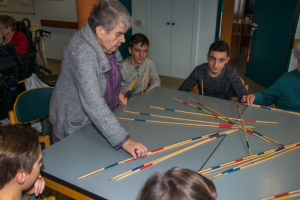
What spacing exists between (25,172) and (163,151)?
2.31 ft

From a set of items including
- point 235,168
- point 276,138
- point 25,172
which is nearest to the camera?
point 25,172

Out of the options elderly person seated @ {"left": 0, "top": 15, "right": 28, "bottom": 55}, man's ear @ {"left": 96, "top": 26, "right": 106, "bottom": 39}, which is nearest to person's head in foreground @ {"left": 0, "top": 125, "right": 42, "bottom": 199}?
man's ear @ {"left": 96, "top": 26, "right": 106, "bottom": 39}

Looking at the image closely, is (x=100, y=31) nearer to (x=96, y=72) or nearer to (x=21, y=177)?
(x=96, y=72)

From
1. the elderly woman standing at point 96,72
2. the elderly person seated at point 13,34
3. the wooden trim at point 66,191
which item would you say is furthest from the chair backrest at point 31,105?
the elderly person seated at point 13,34

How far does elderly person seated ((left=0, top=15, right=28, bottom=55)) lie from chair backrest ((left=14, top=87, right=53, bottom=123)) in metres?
2.92

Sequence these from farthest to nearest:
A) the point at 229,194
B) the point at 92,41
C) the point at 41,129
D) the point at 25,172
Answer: the point at 41,129
the point at 92,41
the point at 229,194
the point at 25,172

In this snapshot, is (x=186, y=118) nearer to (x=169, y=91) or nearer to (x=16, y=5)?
(x=169, y=91)

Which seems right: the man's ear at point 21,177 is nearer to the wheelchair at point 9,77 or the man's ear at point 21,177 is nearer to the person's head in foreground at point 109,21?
the person's head in foreground at point 109,21

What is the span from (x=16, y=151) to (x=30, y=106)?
3.70 ft

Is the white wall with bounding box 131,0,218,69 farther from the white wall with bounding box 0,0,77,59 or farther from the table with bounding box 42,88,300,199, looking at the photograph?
the table with bounding box 42,88,300,199

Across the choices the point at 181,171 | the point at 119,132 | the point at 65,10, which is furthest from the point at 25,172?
the point at 65,10

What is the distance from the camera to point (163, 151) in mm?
1379

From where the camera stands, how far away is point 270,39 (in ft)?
15.9


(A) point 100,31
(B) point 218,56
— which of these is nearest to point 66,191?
(A) point 100,31
